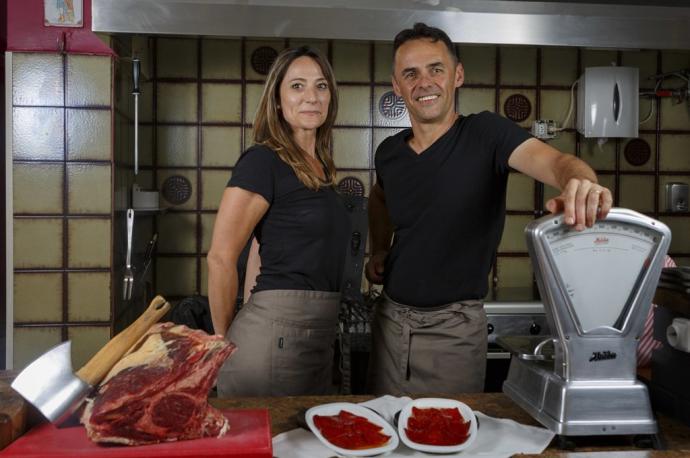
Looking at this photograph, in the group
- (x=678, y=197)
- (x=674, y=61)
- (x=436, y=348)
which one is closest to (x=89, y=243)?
(x=436, y=348)

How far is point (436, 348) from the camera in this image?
2.08m

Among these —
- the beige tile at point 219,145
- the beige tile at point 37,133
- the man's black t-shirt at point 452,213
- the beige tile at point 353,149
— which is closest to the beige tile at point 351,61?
the beige tile at point 353,149

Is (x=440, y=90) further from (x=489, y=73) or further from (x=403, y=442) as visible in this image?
(x=489, y=73)

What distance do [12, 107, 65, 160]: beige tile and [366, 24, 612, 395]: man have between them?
1.96m

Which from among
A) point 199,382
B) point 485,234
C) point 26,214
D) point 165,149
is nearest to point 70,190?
point 26,214

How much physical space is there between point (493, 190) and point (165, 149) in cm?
246

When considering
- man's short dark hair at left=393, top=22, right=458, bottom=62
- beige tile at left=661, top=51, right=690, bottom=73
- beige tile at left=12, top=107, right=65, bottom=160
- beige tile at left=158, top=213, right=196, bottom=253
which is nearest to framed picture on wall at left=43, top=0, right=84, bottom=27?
beige tile at left=12, top=107, right=65, bottom=160

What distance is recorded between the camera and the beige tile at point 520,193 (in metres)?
4.22

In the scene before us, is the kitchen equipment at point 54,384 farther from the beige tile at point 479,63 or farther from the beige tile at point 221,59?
the beige tile at point 479,63

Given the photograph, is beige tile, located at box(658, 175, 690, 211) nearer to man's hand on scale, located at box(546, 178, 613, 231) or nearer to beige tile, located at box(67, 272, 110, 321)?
beige tile, located at box(67, 272, 110, 321)

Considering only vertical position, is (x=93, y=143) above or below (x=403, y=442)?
above

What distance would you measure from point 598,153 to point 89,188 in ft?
9.16

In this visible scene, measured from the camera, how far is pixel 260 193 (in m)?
1.92

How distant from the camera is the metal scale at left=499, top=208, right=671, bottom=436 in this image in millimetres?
1312
